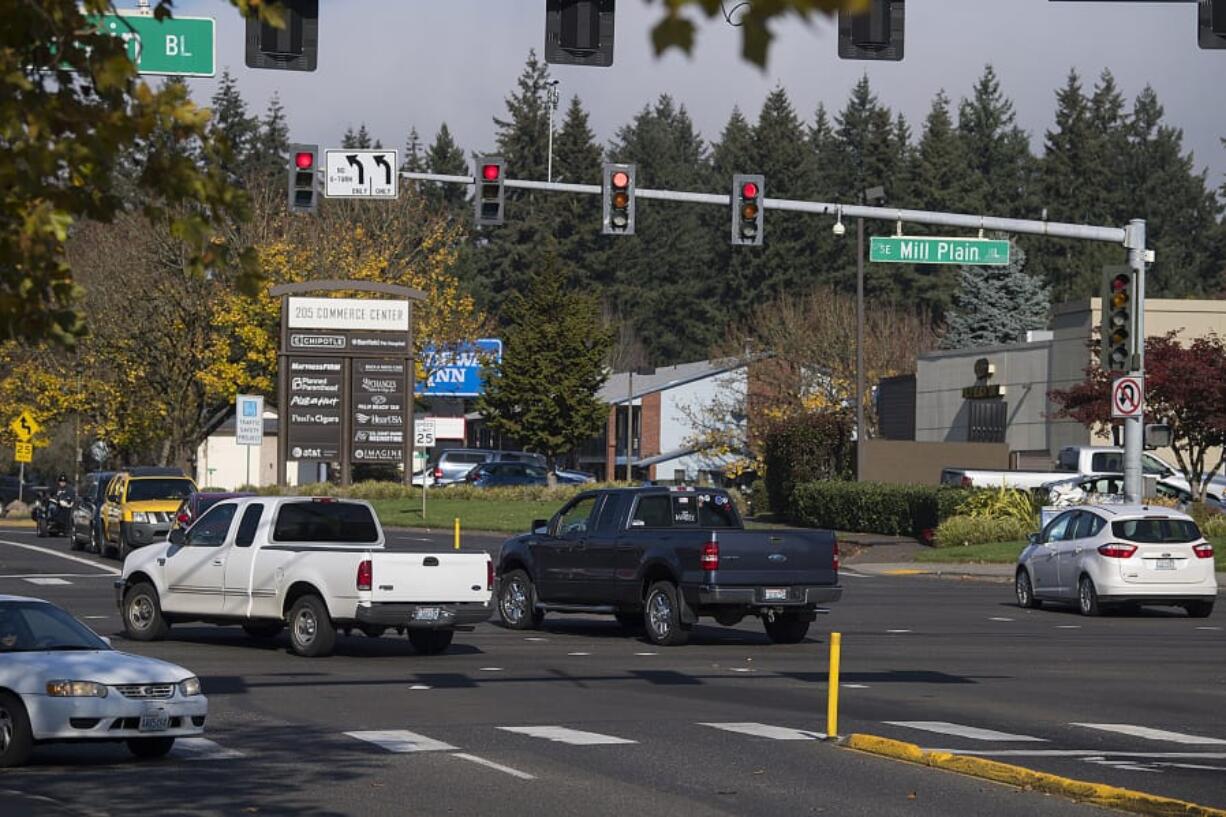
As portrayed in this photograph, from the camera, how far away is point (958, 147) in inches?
4616

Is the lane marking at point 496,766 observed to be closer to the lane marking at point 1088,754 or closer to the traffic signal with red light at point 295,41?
the lane marking at point 1088,754

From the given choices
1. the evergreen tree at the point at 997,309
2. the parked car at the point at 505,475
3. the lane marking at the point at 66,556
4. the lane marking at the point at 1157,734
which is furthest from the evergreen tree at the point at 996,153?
the lane marking at the point at 1157,734

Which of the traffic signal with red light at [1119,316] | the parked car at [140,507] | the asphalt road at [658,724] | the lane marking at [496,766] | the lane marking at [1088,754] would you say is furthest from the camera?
the parked car at [140,507]

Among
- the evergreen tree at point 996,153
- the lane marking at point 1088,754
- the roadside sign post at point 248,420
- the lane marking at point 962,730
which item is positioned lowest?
the lane marking at point 962,730

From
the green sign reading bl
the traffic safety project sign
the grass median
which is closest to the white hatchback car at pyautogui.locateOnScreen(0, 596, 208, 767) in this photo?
the green sign reading bl

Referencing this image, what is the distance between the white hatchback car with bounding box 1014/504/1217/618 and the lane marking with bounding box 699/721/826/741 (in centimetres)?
1401

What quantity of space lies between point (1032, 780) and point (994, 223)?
58.2ft

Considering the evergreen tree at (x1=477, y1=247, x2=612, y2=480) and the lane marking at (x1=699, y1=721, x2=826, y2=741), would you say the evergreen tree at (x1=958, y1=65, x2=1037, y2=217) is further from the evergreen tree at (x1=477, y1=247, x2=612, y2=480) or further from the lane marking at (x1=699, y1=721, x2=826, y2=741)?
the lane marking at (x1=699, y1=721, x2=826, y2=741)

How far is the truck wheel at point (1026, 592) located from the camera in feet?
104

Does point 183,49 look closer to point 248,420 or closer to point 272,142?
point 248,420

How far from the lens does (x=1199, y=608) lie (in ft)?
98.1

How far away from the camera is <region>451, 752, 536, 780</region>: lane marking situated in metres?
13.6

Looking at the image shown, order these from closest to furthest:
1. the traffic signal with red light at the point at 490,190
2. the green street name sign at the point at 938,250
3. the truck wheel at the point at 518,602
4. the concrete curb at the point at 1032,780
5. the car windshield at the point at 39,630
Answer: the concrete curb at the point at 1032,780, the car windshield at the point at 39,630, the truck wheel at the point at 518,602, the traffic signal with red light at the point at 490,190, the green street name sign at the point at 938,250

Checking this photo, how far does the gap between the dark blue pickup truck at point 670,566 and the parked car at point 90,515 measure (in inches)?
767
